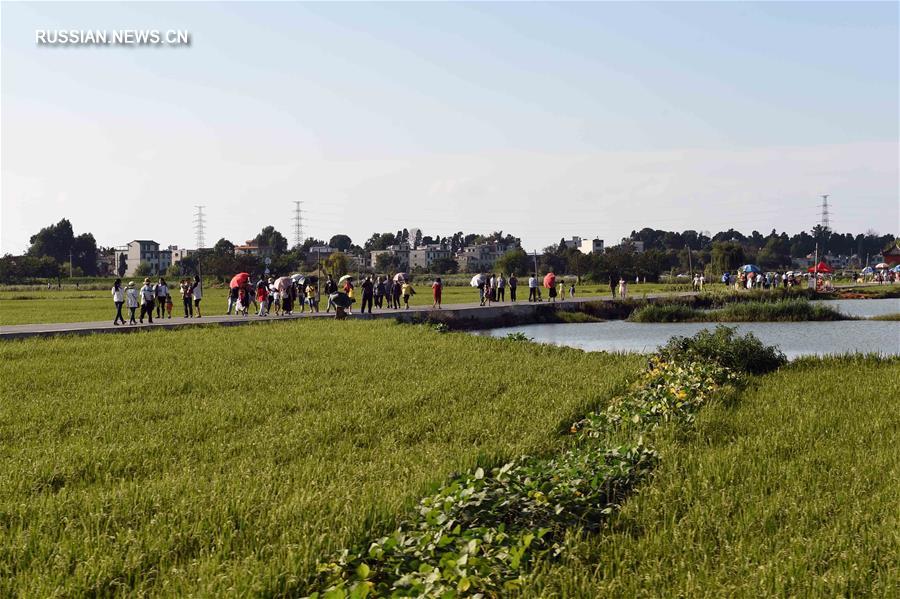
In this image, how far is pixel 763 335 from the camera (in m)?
33.0

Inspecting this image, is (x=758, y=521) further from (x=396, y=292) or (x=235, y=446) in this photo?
(x=396, y=292)

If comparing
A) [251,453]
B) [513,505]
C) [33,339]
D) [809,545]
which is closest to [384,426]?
[251,453]

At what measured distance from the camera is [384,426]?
11.3 meters

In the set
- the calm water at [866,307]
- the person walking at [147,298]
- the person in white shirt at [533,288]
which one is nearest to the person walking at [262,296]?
the person walking at [147,298]

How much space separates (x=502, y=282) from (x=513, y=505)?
134 feet

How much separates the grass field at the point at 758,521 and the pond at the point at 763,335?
16.1m

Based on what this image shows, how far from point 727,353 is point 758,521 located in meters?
10.5

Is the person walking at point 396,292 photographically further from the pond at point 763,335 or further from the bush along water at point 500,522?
the bush along water at point 500,522

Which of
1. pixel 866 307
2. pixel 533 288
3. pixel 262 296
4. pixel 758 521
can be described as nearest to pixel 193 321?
pixel 262 296

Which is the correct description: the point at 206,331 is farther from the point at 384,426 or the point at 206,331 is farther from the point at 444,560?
the point at 444,560

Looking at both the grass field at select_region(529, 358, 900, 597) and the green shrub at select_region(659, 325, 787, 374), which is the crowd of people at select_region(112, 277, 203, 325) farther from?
the grass field at select_region(529, 358, 900, 597)

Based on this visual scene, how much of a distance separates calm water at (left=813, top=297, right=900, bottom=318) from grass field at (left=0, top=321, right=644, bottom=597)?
33.5 meters

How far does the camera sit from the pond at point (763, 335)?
28.2 meters

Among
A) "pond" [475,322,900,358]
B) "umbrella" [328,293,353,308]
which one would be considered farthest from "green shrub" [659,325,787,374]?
"umbrella" [328,293,353,308]
